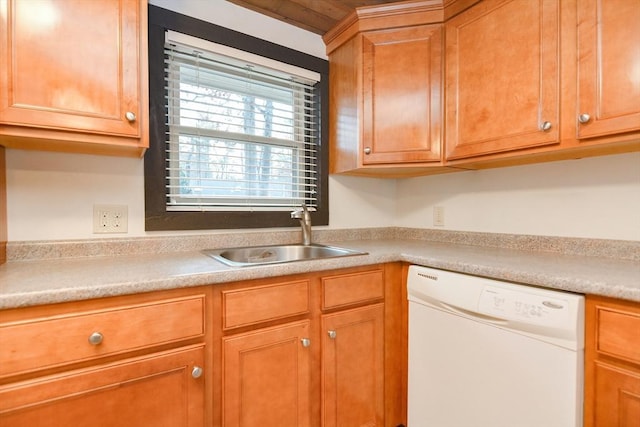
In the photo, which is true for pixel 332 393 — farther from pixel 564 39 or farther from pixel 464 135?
pixel 564 39

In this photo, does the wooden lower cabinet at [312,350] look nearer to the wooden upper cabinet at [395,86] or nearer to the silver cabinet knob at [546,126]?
the wooden upper cabinet at [395,86]

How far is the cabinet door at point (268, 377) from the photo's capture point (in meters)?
1.12

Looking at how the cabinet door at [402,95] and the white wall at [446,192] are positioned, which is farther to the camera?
the cabinet door at [402,95]

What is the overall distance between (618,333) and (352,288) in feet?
2.79

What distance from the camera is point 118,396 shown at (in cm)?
94

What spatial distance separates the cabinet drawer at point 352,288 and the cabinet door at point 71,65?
0.93 metres

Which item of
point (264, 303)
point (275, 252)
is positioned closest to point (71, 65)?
point (264, 303)

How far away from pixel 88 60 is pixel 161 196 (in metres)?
0.60

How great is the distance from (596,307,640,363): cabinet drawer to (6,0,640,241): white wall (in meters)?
0.60

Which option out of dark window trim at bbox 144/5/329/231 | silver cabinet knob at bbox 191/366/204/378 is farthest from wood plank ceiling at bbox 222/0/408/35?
silver cabinet knob at bbox 191/366/204/378

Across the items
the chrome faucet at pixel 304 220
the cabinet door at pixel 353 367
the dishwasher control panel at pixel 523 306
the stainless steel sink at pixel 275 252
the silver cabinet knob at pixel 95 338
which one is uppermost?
the chrome faucet at pixel 304 220

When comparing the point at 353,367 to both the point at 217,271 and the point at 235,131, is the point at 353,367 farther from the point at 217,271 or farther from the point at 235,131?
the point at 235,131

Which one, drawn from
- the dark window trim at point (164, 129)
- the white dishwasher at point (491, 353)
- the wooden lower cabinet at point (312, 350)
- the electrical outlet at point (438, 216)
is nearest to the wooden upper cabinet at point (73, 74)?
the dark window trim at point (164, 129)

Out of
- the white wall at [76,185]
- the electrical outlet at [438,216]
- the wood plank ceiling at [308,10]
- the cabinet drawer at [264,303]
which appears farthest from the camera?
the electrical outlet at [438,216]
